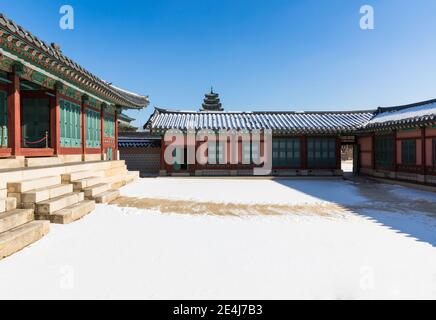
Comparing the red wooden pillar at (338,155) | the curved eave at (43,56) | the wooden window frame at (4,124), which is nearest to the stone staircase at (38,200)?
the wooden window frame at (4,124)

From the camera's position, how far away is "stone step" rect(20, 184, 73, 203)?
5660 millimetres

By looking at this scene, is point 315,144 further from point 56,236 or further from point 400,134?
point 56,236

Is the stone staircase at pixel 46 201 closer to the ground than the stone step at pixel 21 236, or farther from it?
farther from it

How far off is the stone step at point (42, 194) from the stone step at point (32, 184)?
0.17m

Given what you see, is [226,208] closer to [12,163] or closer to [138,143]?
[12,163]

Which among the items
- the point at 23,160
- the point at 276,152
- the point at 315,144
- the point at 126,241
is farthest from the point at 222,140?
the point at 126,241

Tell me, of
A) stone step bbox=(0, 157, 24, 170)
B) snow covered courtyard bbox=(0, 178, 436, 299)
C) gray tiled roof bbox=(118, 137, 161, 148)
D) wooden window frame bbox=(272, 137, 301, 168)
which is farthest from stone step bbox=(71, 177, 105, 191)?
wooden window frame bbox=(272, 137, 301, 168)

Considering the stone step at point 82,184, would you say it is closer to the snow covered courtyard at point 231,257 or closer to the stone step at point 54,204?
the stone step at point 54,204

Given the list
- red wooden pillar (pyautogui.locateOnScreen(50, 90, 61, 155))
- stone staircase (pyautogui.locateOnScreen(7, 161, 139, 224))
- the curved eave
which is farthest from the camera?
red wooden pillar (pyautogui.locateOnScreen(50, 90, 61, 155))

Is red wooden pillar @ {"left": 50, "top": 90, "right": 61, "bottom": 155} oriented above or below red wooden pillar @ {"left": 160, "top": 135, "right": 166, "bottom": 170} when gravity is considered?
above

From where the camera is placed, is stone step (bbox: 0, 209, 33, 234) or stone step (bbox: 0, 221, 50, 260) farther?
stone step (bbox: 0, 209, 33, 234)

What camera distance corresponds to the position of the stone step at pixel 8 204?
201 inches

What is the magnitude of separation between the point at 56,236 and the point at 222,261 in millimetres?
3494

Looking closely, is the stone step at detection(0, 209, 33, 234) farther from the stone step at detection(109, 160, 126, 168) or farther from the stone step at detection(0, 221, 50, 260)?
the stone step at detection(109, 160, 126, 168)
